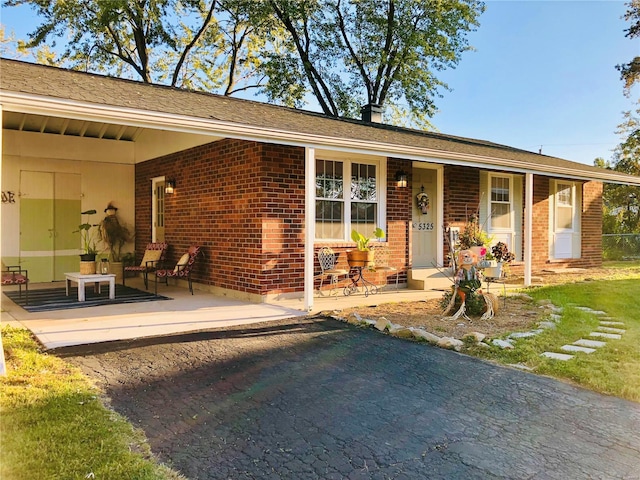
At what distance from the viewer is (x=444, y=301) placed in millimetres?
7020

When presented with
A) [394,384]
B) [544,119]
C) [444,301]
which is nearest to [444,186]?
[444,301]

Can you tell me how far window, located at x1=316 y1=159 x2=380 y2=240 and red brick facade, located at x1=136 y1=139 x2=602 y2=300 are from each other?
328mm

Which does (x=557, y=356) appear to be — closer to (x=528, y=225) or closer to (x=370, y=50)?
(x=528, y=225)

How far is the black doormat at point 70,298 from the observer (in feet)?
24.0

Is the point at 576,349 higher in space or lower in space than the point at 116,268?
lower

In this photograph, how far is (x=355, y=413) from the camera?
335cm

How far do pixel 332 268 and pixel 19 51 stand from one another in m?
19.8

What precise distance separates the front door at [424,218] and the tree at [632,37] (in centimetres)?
1603

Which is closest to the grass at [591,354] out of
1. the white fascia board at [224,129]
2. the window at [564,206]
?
the white fascia board at [224,129]

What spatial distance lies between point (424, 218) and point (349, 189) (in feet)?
7.72

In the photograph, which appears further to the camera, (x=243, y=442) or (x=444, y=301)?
(x=444, y=301)

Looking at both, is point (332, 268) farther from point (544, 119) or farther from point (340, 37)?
point (544, 119)

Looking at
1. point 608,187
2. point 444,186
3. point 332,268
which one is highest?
point 608,187

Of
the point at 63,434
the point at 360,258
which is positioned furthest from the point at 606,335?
the point at 63,434
